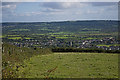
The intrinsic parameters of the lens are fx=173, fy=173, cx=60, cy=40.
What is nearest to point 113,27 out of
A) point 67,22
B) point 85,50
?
point 67,22

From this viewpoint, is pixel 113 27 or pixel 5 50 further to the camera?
pixel 113 27

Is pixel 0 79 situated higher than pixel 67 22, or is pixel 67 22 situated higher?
pixel 67 22

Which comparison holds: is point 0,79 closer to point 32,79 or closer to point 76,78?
point 32,79

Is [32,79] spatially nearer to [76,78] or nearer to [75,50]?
[76,78]

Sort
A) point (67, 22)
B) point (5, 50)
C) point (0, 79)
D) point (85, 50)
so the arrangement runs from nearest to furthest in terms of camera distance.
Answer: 1. point (0, 79)
2. point (5, 50)
3. point (85, 50)
4. point (67, 22)

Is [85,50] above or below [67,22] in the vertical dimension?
below

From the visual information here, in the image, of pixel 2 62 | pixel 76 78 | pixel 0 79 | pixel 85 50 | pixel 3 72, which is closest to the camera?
pixel 0 79

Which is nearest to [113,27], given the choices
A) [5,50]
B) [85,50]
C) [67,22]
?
[67,22]

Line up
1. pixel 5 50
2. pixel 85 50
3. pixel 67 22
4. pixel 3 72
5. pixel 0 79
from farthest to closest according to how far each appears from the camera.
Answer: pixel 67 22 → pixel 85 50 → pixel 5 50 → pixel 3 72 → pixel 0 79

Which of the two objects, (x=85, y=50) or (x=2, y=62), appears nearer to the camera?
(x=2, y=62)
